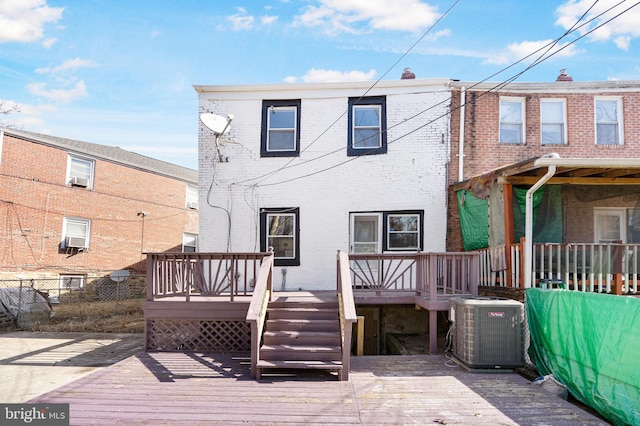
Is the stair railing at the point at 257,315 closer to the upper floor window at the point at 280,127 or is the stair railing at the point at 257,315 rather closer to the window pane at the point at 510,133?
the upper floor window at the point at 280,127

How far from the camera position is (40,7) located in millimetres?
10359

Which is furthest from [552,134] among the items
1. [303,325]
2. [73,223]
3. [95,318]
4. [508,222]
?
[73,223]

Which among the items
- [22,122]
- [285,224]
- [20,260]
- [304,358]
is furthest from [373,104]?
[22,122]

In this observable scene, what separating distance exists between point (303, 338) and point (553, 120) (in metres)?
8.77

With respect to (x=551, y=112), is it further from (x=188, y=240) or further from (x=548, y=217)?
(x=188, y=240)

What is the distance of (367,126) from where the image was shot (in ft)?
37.2

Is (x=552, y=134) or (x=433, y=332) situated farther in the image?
(x=552, y=134)

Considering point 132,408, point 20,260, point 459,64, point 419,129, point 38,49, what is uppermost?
point 38,49

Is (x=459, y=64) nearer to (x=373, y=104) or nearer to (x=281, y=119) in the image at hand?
(x=373, y=104)

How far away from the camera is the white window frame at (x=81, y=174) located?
17000 millimetres

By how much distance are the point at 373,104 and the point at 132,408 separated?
891 centimetres

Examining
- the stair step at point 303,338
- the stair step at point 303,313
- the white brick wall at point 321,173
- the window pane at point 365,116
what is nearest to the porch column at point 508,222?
the white brick wall at point 321,173

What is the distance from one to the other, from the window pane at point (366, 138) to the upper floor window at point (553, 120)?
13.8ft

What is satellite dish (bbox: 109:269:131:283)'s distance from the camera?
59.6ft
